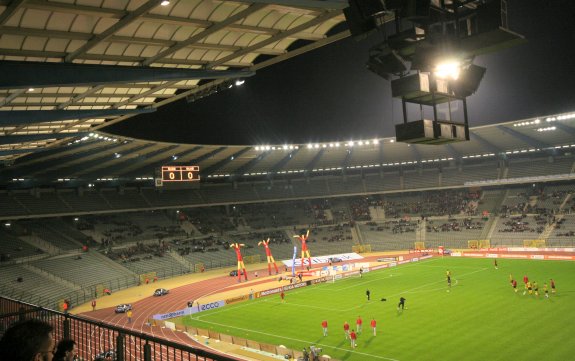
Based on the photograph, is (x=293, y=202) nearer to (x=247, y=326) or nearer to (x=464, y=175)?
(x=464, y=175)

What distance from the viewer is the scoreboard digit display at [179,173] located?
157ft

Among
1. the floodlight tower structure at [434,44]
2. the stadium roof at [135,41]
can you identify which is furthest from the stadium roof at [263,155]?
the floodlight tower structure at [434,44]

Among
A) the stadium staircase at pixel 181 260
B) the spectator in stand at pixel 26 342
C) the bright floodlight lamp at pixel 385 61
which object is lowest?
the stadium staircase at pixel 181 260

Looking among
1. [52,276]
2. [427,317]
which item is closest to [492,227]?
[427,317]

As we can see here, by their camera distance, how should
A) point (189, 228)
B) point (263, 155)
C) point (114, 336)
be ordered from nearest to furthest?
point (114, 336) < point (263, 155) < point (189, 228)

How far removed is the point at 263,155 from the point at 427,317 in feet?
145

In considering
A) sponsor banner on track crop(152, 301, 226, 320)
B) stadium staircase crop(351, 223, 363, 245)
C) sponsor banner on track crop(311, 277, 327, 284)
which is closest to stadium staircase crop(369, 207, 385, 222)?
stadium staircase crop(351, 223, 363, 245)

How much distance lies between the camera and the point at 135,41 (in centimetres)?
1445

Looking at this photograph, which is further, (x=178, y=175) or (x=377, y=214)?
(x=377, y=214)

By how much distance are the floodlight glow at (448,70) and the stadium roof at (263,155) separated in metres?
32.9

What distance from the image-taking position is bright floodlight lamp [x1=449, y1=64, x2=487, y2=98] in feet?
38.6

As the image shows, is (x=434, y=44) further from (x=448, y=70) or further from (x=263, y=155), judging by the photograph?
(x=263, y=155)

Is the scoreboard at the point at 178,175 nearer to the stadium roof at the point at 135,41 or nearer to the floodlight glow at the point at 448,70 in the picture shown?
the stadium roof at the point at 135,41

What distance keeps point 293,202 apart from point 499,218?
1432 inches
